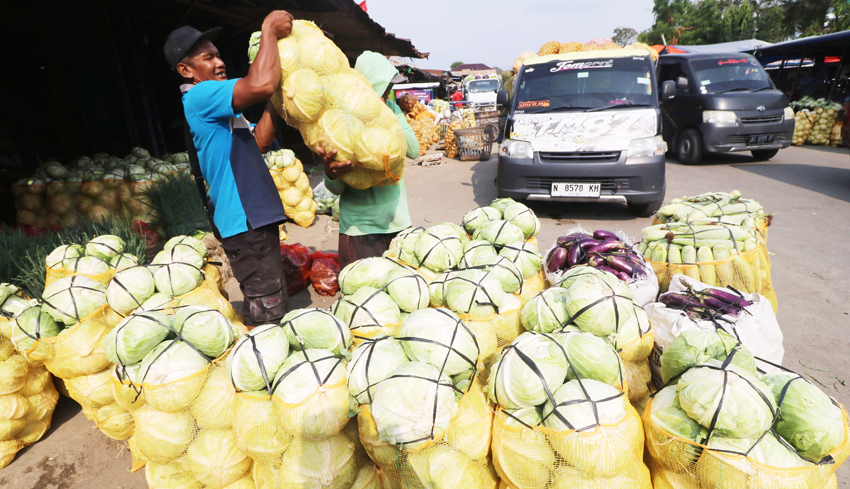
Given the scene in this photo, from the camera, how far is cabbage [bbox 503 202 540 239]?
3150 mm

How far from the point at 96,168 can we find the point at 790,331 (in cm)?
811

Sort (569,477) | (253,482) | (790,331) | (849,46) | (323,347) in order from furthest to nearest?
(849,46)
(790,331)
(253,482)
(323,347)
(569,477)

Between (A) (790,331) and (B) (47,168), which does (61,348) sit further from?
(A) (790,331)

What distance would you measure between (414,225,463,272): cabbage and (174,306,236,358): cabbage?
1.24 meters

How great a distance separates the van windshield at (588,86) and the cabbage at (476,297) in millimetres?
5124

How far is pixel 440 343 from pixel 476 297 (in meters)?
0.48

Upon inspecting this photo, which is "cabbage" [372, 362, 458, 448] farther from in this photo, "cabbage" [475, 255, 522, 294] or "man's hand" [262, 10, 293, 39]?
"man's hand" [262, 10, 293, 39]

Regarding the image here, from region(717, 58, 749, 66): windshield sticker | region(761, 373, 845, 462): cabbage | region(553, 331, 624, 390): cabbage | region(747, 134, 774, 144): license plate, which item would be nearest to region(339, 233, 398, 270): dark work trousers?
region(553, 331, 624, 390): cabbage

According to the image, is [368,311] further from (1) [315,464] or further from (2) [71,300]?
(2) [71,300]

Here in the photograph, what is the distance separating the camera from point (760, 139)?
9219 millimetres

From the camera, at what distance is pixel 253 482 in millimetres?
1941

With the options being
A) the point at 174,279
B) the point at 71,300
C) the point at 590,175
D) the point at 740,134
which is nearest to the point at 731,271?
the point at 590,175

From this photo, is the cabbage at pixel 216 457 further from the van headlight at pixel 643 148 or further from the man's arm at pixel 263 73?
the van headlight at pixel 643 148

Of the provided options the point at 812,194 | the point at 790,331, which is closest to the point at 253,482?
the point at 790,331
